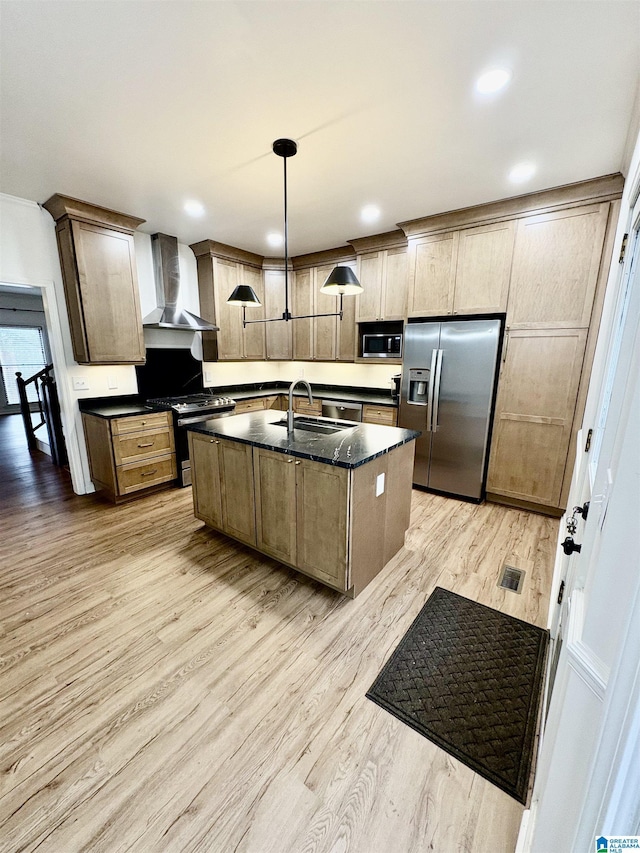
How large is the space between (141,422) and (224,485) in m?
1.55

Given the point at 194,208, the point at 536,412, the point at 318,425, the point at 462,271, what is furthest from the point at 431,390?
the point at 194,208

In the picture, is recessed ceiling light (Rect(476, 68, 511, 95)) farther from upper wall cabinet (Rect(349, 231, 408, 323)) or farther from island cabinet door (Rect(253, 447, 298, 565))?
island cabinet door (Rect(253, 447, 298, 565))

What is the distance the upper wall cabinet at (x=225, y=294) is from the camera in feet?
14.3

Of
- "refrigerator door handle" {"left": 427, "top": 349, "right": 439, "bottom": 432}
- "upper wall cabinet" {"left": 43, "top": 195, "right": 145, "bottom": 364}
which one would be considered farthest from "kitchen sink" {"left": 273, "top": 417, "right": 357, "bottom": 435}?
"upper wall cabinet" {"left": 43, "top": 195, "right": 145, "bottom": 364}

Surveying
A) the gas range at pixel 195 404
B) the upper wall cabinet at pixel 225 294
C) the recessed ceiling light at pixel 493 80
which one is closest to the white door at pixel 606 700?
the recessed ceiling light at pixel 493 80

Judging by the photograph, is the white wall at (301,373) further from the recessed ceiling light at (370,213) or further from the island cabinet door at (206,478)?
the island cabinet door at (206,478)

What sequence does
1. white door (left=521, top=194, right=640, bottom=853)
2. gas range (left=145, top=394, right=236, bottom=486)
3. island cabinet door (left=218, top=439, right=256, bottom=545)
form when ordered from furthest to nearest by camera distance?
gas range (left=145, top=394, right=236, bottom=486) < island cabinet door (left=218, top=439, right=256, bottom=545) < white door (left=521, top=194, right=640, bottom=853)

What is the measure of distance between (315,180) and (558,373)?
103 inches

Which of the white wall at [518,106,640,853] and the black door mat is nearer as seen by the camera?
the white wall at [518,106,640,853]

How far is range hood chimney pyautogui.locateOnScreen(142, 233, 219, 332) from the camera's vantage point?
391 centimetres

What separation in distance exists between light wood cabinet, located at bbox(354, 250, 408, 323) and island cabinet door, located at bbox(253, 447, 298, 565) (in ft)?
8.59

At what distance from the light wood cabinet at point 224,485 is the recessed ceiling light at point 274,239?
8.97ft

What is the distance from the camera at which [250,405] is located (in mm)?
4906

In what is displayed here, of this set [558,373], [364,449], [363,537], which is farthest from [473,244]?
[363,537]
